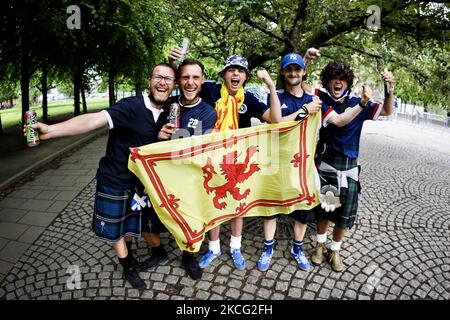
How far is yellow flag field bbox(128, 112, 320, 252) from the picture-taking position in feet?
9.05

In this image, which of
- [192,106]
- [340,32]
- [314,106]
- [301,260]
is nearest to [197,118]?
[192,106]

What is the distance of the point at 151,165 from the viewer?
2705mm

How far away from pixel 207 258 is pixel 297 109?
6.56 ft

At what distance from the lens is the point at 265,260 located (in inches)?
131

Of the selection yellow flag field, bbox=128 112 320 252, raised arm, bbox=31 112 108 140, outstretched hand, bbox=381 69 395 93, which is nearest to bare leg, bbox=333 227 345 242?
yellow flag field, bbox=128 112 320 252

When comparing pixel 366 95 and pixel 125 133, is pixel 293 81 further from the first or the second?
pixel 125 133

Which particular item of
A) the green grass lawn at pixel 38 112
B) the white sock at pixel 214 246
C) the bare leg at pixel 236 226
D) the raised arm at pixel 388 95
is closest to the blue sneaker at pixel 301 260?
the bare leg at pixel 236 226

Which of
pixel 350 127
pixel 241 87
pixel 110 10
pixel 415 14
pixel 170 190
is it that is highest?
pixel 110 10

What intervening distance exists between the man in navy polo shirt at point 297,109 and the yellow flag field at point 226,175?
141mm

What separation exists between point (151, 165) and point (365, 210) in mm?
4018

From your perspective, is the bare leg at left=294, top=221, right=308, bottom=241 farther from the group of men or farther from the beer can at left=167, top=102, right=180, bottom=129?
the beer can at left=167, top=102, right=180, bottom=129

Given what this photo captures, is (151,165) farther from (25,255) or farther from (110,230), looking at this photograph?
(25,255)

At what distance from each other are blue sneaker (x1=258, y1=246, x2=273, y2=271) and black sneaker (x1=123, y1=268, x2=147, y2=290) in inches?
51.3
